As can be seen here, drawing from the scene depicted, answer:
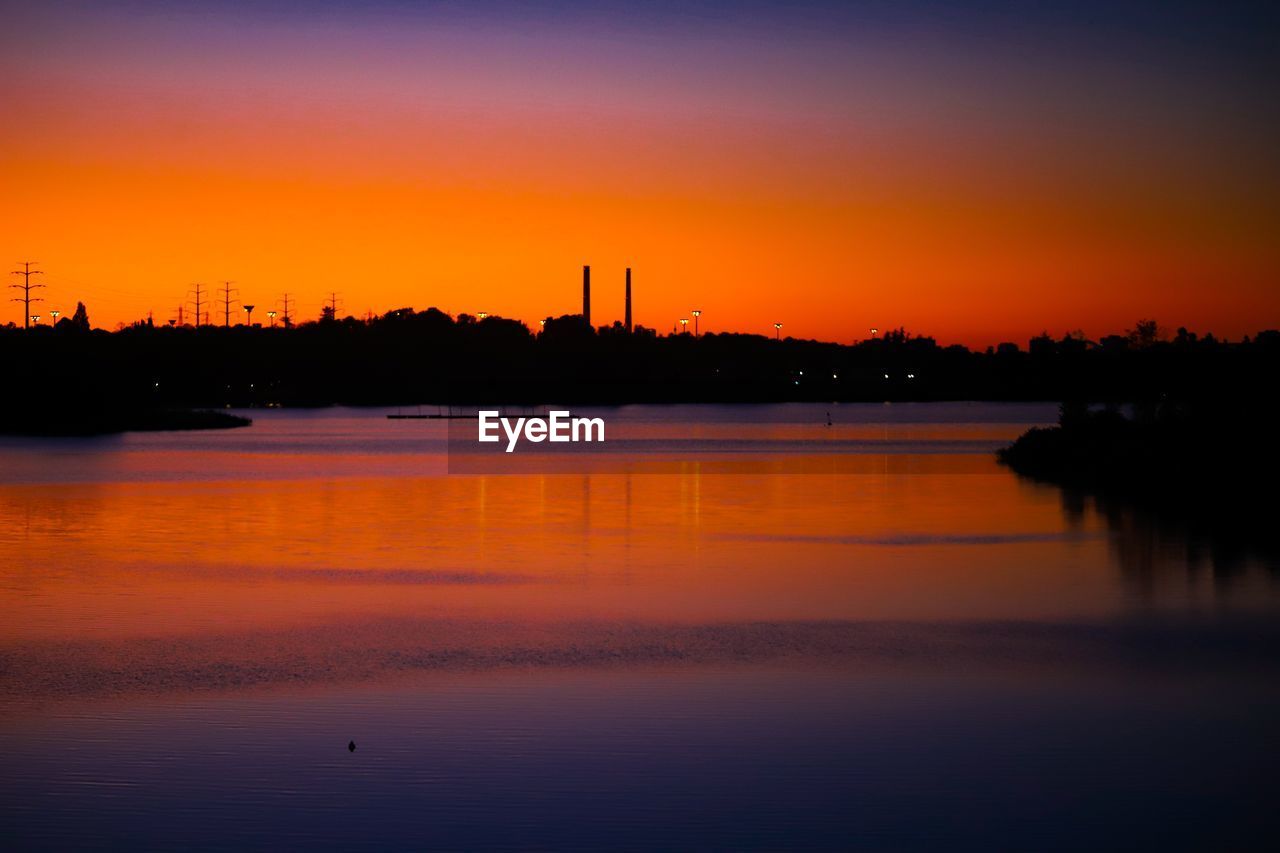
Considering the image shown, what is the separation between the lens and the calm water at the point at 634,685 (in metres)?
10.9

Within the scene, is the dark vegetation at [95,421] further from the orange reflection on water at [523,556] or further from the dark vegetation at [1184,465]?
the dark vegetation at [1184,465]

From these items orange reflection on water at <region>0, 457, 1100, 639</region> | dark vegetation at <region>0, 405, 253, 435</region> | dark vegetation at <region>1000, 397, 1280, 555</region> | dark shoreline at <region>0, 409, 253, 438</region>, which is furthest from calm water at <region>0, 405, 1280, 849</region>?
dark vegetation at <region>0, 405, 253, 435</region>

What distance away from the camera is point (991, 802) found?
36.9 feet

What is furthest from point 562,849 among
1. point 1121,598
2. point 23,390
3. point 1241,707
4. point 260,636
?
point 23,390

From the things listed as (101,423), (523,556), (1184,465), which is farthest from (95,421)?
(523,556)

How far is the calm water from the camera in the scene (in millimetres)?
10898

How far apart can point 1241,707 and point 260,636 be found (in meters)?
Result: 11.2

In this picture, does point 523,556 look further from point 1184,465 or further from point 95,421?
point 95,421

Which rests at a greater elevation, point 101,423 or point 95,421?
point 95,421

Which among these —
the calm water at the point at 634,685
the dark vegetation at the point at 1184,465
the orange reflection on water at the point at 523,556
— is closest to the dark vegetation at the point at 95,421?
the orange reflection on water at the point at 523,556

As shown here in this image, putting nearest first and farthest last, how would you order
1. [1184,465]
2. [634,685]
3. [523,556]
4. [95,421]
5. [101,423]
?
[634,685] < [523,556] < [1184,465] < [101,423] < [95,421]

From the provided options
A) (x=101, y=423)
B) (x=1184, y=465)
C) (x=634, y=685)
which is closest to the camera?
(x=634, y=685)

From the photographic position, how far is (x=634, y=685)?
15375mm

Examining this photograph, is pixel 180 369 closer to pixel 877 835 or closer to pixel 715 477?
pixel 715 477
